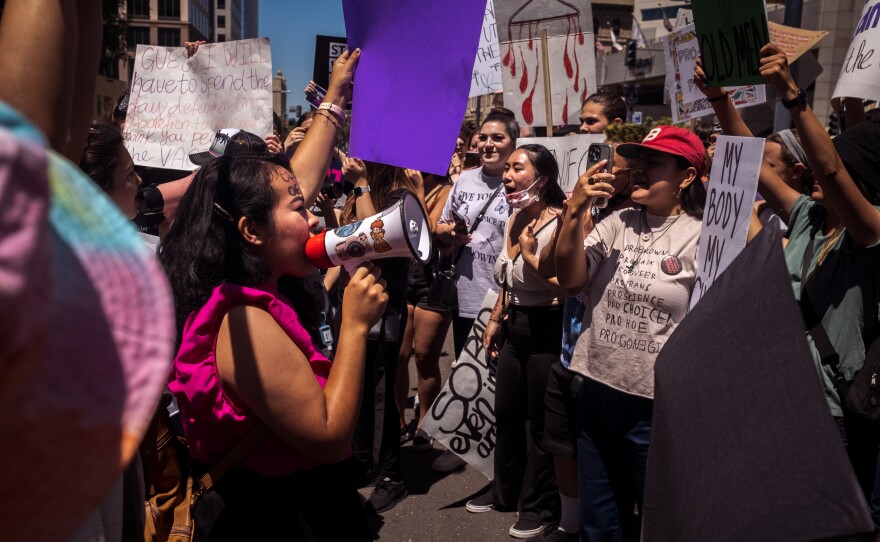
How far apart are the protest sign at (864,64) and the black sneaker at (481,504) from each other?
2.76m

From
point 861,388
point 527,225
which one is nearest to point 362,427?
point 527,225

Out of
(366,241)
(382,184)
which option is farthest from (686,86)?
(366,241)

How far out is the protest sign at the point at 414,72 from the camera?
2.57m

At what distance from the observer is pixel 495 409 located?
4258mm

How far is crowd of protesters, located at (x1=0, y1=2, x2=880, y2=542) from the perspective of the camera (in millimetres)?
1883

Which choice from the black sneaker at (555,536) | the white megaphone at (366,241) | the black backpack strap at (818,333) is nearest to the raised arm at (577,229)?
the black backpack strap at (818,333)

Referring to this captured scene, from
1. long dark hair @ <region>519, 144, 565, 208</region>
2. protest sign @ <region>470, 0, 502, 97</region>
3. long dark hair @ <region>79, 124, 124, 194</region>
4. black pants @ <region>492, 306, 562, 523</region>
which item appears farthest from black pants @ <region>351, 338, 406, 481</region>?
protest sign @ <region>470, 0, 502, 97</region>

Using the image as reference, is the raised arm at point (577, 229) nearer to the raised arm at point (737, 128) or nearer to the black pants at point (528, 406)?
the raised arm at point (737, 128)

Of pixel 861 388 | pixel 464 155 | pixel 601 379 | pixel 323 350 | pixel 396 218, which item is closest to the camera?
pixel 396 218

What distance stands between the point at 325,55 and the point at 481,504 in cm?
291

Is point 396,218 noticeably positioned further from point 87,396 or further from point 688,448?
point 87,396

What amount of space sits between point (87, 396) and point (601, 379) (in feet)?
8.99

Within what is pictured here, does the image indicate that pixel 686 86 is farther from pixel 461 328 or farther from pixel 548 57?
pixel 461 328

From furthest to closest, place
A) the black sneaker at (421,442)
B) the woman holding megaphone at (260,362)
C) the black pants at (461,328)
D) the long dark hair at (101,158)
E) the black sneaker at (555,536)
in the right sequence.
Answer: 1. the black sneaker at (421,442)
2. the black pants at (461,328)
3. the black sneaker at (555,536)
4. the long dark hair at (101,158)
5. the woman holding megaphone at (260,362)
